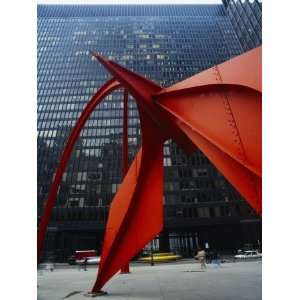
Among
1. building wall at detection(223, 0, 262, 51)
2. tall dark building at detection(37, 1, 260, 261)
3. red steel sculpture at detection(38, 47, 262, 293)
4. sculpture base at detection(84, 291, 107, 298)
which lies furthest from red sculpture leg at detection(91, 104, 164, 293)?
building wall at detection(223, 0, 262, 51)

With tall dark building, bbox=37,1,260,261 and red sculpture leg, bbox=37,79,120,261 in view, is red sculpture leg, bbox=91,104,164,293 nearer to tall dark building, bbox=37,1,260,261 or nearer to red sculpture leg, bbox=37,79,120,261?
red sculpture leg, bbox=37,79,120,261

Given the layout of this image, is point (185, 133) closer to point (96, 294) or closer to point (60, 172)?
point (96, 294)

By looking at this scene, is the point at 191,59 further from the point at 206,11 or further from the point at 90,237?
the point at 90,237

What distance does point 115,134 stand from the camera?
70375 millimetres

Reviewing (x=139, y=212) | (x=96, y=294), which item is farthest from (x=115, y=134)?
(x=96, y=294)

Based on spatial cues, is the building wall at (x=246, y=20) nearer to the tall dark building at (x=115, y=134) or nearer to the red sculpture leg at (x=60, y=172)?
the tall dark building at (x=115, y=134)

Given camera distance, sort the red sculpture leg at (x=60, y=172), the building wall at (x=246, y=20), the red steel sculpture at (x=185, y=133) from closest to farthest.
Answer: the red steel sculpture at (x=185, y=133)
the red sculpture leg at (x=60, y=172)
the building wall at (x=246, y=20)

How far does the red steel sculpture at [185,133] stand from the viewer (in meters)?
6.79

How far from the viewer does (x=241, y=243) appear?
6284 cm

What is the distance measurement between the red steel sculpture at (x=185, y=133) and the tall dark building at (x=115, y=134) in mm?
50290

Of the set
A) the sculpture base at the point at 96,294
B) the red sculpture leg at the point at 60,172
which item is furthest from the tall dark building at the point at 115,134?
the sculpture base at the point at 96,294

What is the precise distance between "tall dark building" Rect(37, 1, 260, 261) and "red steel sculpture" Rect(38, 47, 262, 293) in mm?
50290

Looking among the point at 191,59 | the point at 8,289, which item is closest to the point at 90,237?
the point at 191,59
